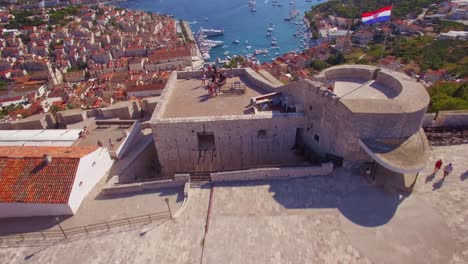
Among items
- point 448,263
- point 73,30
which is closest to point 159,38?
point 73,30

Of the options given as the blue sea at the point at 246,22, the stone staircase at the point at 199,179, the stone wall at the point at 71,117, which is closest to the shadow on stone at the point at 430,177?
the stone staircase at the point at 199,179

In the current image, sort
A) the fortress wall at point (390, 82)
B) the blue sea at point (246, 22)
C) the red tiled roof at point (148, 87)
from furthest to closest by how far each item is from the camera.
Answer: the blue sea at point (246, 22) < the red tiled roof at point (148, 87) < the fortress wall at point (390, 82)

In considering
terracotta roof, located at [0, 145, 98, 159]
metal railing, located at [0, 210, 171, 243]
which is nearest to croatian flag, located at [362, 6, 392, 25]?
metal railing, located at [0, 210, 171, 243]

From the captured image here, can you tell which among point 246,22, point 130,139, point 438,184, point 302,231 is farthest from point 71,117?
point 246,22

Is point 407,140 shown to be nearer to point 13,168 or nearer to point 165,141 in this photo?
point 165,141

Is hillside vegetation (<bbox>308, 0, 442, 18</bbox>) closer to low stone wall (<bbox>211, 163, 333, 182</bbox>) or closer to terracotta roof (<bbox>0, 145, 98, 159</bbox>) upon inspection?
low stone wall (<bbox>211, 163, 333, 182</bbox>)

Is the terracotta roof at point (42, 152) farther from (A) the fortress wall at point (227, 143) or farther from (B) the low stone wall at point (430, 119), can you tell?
(B) the low stone wall at point (430, 119)
